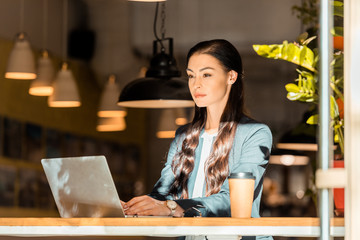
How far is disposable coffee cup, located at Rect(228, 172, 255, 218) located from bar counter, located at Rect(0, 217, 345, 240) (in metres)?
0.09

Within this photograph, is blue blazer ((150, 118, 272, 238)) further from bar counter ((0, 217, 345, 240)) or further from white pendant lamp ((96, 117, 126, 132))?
white pendant lamp ((96, 117, 126, 132))

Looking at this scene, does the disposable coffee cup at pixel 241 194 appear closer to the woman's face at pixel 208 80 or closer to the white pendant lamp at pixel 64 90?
the woman's face at pixel 208 80

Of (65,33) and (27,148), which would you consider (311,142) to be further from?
(65,33)

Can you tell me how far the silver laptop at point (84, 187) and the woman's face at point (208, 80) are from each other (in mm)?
856

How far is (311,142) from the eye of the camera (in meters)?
6.55

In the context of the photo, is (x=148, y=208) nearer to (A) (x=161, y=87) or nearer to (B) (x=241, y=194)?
(B) (x=241, y=194)

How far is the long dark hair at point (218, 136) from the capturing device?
2.96m

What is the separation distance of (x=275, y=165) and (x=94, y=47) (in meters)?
4.98

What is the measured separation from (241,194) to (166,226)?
0.35 metres

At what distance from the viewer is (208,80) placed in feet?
10.5

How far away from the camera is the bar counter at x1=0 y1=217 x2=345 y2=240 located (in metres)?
2.03

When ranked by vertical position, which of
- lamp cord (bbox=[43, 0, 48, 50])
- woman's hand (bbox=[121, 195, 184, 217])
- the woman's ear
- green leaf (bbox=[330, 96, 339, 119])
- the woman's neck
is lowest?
woman's hand (bbox=[121, 195, 184, 217])

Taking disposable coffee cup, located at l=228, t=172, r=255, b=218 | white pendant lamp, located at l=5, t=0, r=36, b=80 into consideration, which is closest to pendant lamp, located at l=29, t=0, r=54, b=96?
white pendant lamp, located at l=5, t=0, r=36, b=80

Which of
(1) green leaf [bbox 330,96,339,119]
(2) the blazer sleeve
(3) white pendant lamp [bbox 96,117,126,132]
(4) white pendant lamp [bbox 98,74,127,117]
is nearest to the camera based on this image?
(1) green leaf [bbox 330,96,339,119]
